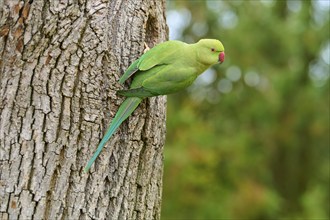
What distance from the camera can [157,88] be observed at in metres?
1.96

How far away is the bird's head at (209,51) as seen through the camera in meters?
2.04

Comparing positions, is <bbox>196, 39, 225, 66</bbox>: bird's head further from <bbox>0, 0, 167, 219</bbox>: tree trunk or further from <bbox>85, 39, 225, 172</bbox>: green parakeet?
<bbox>0, 0, 167, 219</bbox>: tree trunk

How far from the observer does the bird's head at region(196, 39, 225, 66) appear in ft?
6.70

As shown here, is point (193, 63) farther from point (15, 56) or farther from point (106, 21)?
point (15, 56)

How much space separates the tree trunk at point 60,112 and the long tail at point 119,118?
0.11 feet

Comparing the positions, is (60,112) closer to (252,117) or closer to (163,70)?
(163,70)

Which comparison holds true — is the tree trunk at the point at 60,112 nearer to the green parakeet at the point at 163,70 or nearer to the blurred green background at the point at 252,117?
the green parakeet at the point at 163,70

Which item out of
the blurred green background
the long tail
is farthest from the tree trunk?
the blurred green background

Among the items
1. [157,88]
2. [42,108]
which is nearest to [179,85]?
[157,88]

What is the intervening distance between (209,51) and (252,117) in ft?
16.7

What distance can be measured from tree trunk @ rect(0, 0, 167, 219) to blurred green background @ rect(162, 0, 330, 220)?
3738 mm

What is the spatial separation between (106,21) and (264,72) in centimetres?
475

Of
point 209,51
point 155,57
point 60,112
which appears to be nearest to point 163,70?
point 155,57

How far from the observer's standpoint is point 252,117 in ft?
23.1
